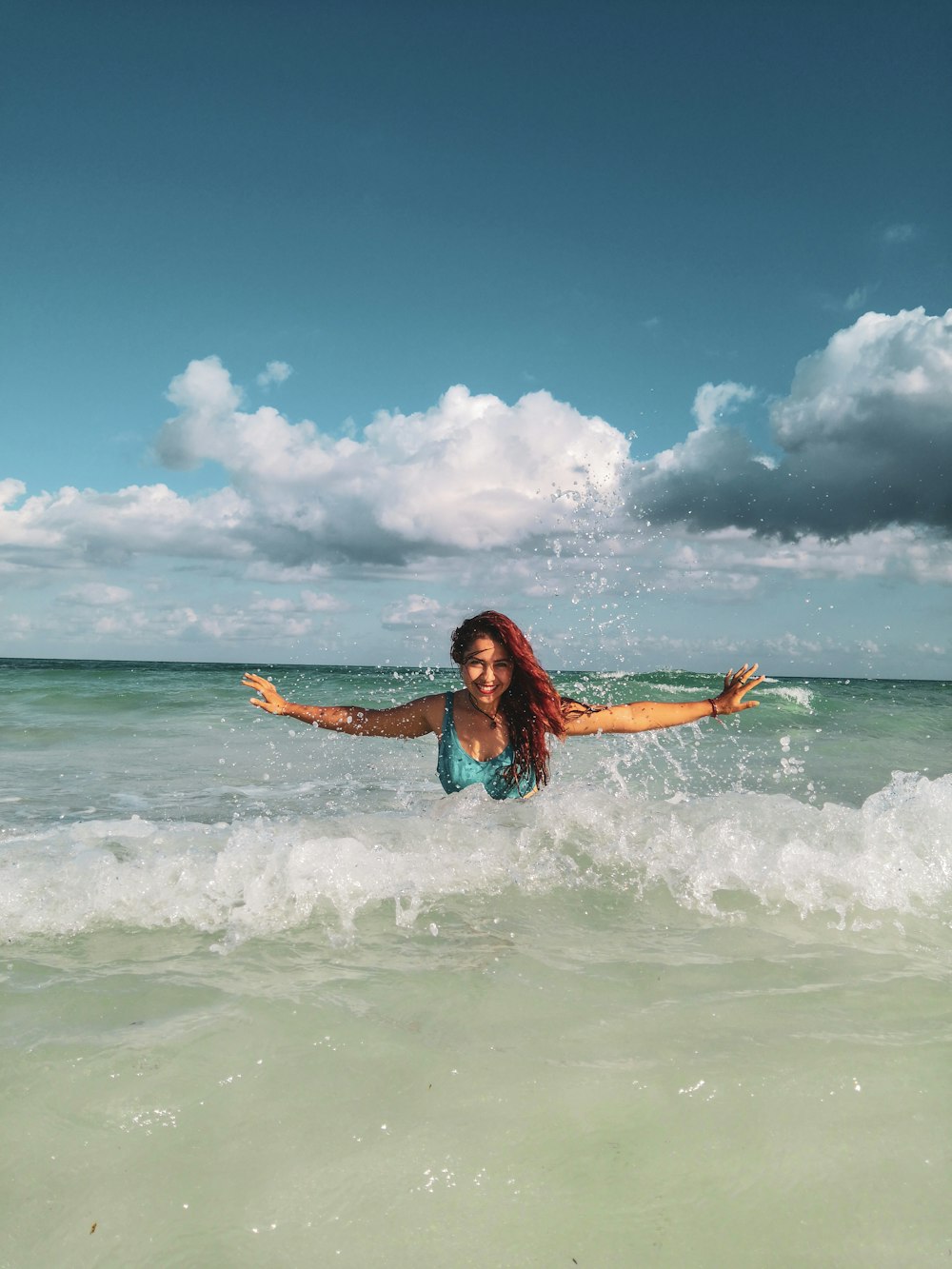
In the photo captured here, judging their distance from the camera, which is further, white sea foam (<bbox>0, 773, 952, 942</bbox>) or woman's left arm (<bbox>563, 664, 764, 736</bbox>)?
A: woman's left arm (<bbox>563, 664, 764, 736</bbox>)

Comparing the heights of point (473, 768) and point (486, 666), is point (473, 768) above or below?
below

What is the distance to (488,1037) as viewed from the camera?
2.70 m

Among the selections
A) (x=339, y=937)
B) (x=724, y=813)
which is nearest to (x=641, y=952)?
(x=339, y=937)

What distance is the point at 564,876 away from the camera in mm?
4438

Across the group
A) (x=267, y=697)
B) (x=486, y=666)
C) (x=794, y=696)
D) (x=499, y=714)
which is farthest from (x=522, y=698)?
(x=794, y=696)

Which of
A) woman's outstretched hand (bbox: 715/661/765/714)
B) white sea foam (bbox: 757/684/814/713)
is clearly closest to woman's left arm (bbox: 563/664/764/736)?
woman's outstretched hand (bbox: 715/661/765/714)

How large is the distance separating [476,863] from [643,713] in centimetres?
148

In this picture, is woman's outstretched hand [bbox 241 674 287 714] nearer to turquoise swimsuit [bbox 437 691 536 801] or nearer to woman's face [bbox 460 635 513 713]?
turquoise swimsuit [bbox 437 691 536 801]

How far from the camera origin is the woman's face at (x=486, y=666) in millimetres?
4879

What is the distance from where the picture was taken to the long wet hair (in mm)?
4863

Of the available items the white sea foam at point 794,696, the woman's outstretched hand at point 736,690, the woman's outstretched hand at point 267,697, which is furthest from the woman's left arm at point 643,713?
the white sea foam at point 794,696

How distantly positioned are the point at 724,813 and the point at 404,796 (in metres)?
4.11

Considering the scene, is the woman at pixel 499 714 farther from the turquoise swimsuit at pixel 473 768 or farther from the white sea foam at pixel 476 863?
the white sea foam at pixel 476 863

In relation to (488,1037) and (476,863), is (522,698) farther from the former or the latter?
(488,1037)
